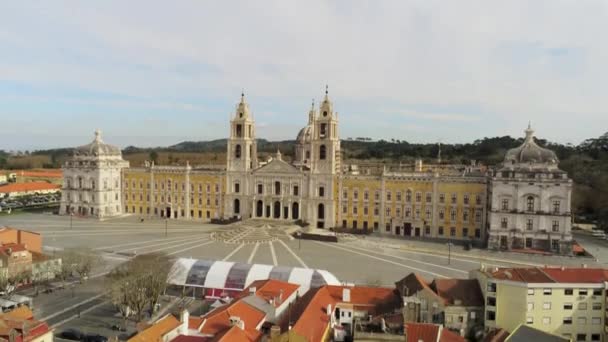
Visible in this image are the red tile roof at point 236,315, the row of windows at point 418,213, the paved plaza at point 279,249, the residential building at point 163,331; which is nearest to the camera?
the residential building at point 163,331

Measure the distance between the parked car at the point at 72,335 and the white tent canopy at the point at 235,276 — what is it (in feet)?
25.1

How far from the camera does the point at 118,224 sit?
58375 mm

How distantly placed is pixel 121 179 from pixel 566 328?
185 ft

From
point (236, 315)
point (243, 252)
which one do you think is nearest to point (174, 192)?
point (243, 252)

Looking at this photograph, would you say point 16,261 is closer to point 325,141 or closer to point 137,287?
point 137,287

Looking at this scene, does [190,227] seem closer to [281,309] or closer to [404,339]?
[281,309]

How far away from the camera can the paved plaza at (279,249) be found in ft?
127

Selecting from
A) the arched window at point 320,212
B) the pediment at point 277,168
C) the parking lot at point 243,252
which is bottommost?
the parking lot at point 243,252

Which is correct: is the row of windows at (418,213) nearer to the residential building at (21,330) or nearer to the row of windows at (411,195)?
the row of windows at (411,195)

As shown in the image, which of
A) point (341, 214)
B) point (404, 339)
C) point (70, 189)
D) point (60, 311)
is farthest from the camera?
point (70, 189)

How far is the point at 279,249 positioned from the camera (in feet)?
148

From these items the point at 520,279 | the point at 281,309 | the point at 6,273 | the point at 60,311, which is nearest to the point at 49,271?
the point at 6,273

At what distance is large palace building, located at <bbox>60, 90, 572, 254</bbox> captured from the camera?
4594cm

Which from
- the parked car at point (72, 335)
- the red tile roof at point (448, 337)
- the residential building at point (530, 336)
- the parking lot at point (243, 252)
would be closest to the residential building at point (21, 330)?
the parked car at point (72, 335)
